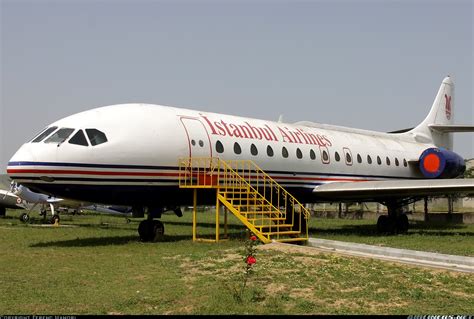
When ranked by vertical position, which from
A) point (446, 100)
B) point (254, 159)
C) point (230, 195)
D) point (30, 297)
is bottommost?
point (30, 297)

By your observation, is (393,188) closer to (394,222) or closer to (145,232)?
(394,222)

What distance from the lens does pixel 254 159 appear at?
1961 cm

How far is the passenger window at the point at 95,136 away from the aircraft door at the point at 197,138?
268cm

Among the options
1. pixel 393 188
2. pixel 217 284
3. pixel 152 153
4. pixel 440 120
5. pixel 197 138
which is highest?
pixel 440 120

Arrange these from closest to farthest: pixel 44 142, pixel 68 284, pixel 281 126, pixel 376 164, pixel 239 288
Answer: pixel 239 288 → pixel 68 284 → pixel 44 142 → pixel 281 126 → pixel 376 164

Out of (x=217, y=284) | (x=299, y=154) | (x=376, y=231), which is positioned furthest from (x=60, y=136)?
(x=376, y=231)

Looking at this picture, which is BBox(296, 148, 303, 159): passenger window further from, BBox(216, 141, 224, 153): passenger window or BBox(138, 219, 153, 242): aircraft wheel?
BBox(138, 219, 153, 242): aircraft wheel

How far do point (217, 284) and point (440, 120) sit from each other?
87.4 feet

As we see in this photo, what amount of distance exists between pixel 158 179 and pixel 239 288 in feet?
26.0

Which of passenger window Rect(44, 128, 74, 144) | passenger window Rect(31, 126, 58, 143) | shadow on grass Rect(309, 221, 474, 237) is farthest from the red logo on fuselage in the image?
passenger window Rect(31, 126, 58, 143)

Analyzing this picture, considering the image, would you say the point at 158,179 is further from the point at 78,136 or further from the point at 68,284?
the point at 68,284

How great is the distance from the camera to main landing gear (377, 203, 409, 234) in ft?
81.8

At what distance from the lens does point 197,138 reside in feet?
58.9

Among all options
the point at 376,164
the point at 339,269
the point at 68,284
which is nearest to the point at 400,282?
the point at 339,269
